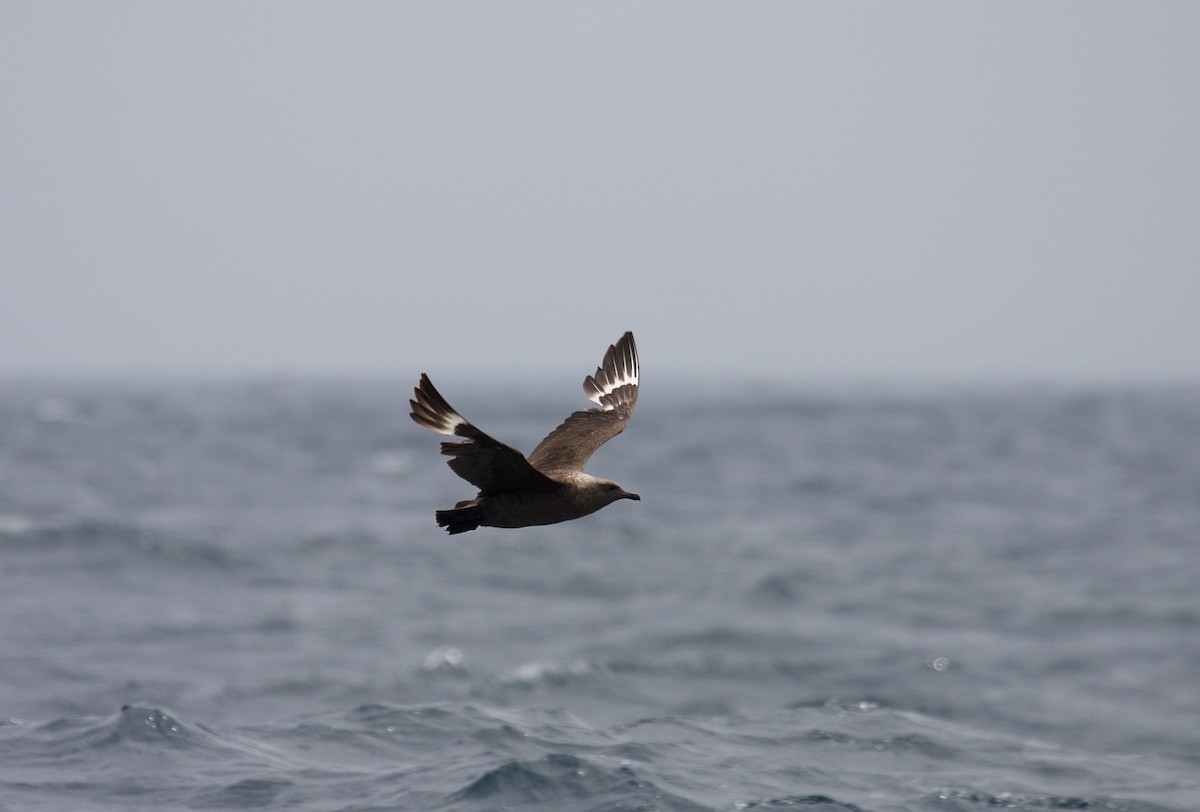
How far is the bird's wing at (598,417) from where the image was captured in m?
9.17

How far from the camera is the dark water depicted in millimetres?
12227

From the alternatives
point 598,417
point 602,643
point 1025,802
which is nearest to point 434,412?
point 598,417

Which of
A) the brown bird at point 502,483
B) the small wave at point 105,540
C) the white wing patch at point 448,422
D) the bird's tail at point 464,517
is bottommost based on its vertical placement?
the small wave at point 105,540

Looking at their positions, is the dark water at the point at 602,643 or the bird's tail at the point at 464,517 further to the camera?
the dark water at the point at 602,643

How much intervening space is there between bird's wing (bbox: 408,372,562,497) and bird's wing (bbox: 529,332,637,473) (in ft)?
2.88

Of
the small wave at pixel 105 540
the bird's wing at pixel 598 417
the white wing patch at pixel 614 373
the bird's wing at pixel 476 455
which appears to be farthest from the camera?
the small wave at pixel 105 540

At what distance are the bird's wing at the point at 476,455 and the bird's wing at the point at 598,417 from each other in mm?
879

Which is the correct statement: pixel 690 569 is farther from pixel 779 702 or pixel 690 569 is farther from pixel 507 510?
pixel 507 510

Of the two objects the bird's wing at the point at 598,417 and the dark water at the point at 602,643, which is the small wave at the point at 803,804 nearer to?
the dark water at the point at 602,643

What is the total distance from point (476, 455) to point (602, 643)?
13.1 metres

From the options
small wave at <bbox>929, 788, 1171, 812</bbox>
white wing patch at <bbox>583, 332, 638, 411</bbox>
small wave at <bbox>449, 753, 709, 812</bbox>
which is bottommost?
small wave at <bbox>929, 788, 1171, 812</bbox>

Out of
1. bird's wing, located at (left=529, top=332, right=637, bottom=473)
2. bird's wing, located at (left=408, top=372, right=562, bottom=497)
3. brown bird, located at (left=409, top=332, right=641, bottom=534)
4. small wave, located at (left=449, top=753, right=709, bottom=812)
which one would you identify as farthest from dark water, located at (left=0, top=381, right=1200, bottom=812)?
bird's wing, located at (left=408, top=372, right=562, bottom=497)

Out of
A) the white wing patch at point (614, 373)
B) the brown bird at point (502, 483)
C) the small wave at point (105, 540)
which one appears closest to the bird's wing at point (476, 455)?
the brown bird at point (502, 483)

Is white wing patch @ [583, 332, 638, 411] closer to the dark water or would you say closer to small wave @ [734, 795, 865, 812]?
the dark water
